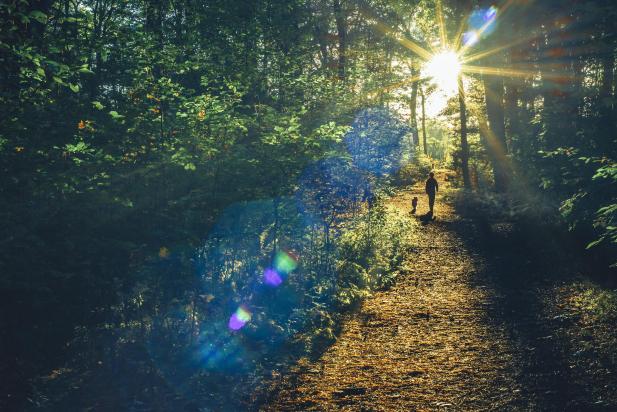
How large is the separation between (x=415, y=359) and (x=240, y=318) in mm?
2908

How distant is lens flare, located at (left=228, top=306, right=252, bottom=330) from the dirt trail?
1.22 meters

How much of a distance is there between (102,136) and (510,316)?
24.7 ft

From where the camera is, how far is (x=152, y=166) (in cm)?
626

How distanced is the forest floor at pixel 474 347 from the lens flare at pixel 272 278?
1571 mm

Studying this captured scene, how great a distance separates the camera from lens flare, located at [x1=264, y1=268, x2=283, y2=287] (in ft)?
28.7

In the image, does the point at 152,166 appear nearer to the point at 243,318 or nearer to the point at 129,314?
the point at 129,314

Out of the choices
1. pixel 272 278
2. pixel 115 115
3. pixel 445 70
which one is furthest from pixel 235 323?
pixel 445 70

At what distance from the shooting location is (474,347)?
715cm

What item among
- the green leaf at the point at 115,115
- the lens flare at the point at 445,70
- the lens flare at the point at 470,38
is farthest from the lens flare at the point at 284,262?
the lens flare at the point at 445,70

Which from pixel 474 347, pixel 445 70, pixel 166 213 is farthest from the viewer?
pixel 445 70

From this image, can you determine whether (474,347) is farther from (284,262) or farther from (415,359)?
(284,262)

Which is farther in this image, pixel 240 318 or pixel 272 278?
pixel 272 278

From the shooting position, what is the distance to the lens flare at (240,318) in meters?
7.26

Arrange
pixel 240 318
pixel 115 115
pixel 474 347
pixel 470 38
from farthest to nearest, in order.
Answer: pixel 470 38 → pixel 240 318 → pixel 474 347 → pixel 115 115
